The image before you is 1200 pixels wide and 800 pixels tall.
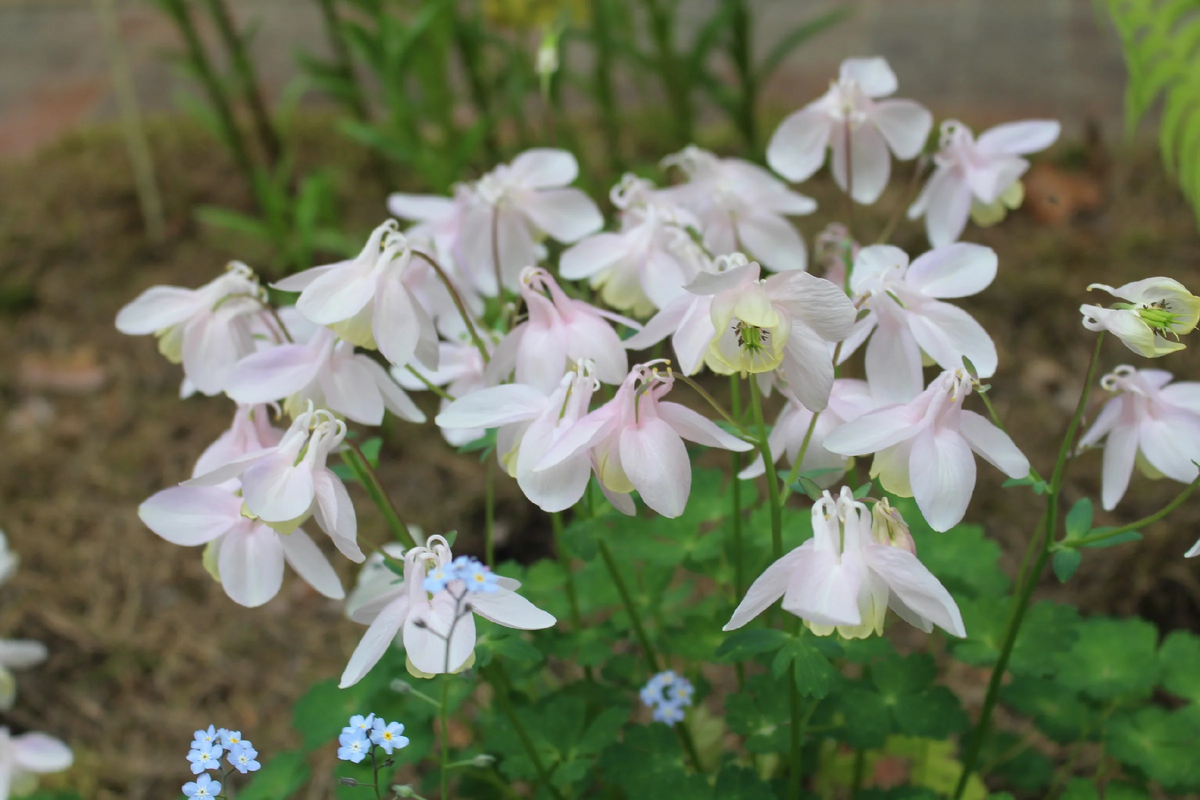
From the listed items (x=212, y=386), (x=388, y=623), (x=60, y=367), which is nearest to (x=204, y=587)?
(x=60, y=367)

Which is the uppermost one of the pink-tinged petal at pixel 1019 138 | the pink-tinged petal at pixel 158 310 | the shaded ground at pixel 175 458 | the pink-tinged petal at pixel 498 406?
the pink-tinged petal at pixel 158 310

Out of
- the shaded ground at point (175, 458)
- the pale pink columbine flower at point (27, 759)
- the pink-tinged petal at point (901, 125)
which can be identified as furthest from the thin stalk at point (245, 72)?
the pink-tinged petal at point (901, 125)

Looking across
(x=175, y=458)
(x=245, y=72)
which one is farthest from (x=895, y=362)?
(x=245, y=72)

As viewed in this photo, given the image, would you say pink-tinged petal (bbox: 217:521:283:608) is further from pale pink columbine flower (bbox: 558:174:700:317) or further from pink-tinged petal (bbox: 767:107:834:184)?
pink-tinged petal (bbox: 767:107:834:184)

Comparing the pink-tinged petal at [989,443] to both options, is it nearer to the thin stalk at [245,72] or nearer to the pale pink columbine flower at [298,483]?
the pale pink columbine flower at [298,483]

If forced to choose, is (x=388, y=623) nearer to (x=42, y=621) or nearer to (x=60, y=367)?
(x=42, y=621)

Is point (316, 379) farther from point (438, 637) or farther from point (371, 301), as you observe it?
point (438, 637)
